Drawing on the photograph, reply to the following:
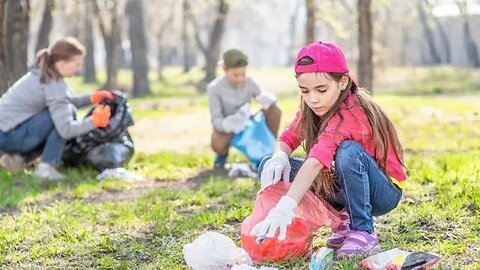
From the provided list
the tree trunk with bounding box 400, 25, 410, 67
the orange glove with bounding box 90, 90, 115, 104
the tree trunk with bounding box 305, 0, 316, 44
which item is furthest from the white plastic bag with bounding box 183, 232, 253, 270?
the tree trunk with bounding box 400, 25, 410, 67

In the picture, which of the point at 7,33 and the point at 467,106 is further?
the point at 467,106

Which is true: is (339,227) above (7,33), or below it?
below

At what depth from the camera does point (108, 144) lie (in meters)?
5.95

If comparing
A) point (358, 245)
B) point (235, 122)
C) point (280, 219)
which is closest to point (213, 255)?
point (280, 219)

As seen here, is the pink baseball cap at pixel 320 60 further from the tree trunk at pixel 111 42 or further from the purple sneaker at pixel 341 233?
the tree trunk at pixel 111 42

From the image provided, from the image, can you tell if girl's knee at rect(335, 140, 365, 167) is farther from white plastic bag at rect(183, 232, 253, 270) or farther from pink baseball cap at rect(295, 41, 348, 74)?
white plastic bag at rect(183, 232, 253, 270)

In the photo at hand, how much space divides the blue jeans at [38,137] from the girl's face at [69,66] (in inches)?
14.9

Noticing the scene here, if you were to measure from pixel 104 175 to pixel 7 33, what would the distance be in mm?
2602

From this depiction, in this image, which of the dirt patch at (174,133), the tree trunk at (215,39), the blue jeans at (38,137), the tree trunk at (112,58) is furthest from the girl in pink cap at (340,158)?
the tree trunk at (215,39)

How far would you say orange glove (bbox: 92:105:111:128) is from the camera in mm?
5617

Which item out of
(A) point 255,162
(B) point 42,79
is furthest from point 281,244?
(B) point 42,79

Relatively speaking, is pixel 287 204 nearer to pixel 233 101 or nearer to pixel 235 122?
pixel 235 122

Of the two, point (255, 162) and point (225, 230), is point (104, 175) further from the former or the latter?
point (225, 230)

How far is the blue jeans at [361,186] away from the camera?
2.92m
